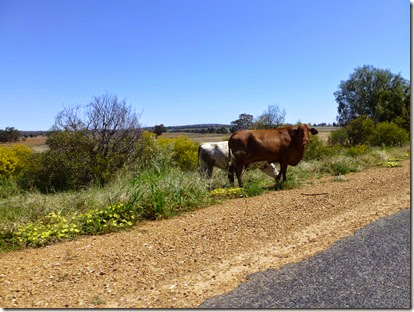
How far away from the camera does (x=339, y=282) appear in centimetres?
371

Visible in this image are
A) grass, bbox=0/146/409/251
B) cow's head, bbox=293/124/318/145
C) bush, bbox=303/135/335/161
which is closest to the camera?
grass, bbox=0/146/409/251

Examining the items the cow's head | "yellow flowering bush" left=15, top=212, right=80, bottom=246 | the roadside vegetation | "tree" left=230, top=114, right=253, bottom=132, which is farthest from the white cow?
"tree" left=230, top=114, right=253, bottom=132

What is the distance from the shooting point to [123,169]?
10312 mm

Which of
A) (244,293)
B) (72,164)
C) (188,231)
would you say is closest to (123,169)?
(72,164)

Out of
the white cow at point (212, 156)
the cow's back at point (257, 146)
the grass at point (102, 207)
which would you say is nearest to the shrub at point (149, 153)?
the white cow at point (212, 156)

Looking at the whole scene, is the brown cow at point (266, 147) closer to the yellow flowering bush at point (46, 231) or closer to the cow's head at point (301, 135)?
the cow's head at point (301, 135)

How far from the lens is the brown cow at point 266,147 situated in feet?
32.0

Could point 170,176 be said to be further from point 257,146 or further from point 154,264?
point 154,264

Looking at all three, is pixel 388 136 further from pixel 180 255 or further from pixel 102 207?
pixel 180 255

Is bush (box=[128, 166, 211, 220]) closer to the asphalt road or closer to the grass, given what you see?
the grass

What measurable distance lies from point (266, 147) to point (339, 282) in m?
6.26

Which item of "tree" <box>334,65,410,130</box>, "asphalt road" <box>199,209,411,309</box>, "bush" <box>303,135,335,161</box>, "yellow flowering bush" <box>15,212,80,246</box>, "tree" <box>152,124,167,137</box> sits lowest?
"asphalt road" <box>199,209,411,309</box>

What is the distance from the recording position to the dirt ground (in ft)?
12.1

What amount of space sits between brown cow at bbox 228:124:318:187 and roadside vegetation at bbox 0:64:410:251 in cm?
54
